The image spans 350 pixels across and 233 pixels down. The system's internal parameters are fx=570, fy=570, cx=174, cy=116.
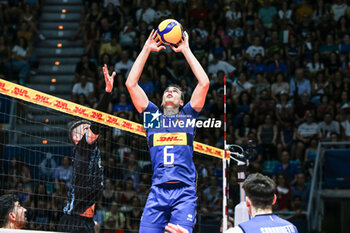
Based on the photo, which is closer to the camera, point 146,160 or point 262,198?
point 262,198

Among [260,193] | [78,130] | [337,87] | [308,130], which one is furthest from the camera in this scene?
[337,87]

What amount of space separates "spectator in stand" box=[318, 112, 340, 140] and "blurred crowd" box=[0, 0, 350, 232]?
0.08 feet

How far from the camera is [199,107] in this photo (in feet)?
19.6

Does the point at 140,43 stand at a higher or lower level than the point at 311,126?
higher

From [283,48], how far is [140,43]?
3957 mm

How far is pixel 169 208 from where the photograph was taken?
219 inches

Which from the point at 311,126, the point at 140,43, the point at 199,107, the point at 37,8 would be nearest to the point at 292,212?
the point at 311,126

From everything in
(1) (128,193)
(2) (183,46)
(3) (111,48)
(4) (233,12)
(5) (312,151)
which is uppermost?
(4) (233,12)

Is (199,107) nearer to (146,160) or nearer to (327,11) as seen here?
(146,160)

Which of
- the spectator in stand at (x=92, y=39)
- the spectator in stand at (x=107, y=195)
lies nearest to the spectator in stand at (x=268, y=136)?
the spectator in stand at (x=107, y=195)

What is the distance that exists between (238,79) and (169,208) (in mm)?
9704

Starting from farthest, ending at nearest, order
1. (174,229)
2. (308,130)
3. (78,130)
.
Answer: (308,130), (78,130), (174,229)

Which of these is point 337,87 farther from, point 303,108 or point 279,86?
point 279,86

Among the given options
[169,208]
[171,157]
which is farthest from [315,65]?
[169,208]
